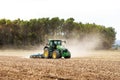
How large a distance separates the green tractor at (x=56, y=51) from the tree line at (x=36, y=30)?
43.4 metres

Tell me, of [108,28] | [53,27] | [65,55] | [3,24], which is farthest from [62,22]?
[65,55]

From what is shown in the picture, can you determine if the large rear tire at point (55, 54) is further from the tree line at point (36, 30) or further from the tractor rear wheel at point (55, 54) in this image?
the tree line at point (36, 30)

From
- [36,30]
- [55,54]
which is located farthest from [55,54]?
[36,30]

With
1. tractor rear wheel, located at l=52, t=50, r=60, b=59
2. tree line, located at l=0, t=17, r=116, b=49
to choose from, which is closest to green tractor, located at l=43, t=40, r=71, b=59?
tractor rear wheel, located at l=52, t=50, r=60, b=59

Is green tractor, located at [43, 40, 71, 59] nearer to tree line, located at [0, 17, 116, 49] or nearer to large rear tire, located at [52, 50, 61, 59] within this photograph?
large rear tire, located at [52, 50, 61, 59]

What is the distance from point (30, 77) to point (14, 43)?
65072 millimetres

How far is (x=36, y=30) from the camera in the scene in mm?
88125

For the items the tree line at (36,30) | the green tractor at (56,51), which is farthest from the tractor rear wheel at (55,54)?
the tree line at (36,30)

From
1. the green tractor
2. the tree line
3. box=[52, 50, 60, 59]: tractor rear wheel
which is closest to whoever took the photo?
box=[52, 50, 60, 59]: tractor rear wheel

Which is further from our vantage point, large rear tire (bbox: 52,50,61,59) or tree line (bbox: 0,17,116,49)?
tree line (bbox: 0,17,116,49)

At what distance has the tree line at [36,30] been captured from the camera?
271ft

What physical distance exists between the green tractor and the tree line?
43404mm

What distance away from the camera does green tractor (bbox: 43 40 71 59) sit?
36031 mm

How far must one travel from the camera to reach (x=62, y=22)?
92562 millimetres
